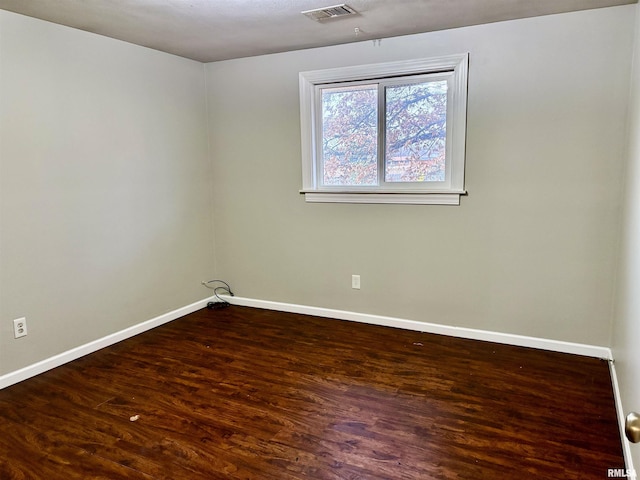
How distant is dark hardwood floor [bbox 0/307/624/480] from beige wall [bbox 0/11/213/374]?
39 cm

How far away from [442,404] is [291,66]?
283cm

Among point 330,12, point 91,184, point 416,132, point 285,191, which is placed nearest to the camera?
point 330,12

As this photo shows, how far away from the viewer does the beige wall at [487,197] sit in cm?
279

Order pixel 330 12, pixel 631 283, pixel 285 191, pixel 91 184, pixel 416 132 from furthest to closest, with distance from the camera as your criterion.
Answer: pixel 285 191 < pixel 416 132 < pixel 91 184 < pixel 330 12 < pixel 631 283

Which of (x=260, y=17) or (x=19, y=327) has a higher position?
(x=260, y=17)

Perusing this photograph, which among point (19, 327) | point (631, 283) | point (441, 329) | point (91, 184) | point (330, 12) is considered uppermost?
point (330, 12)

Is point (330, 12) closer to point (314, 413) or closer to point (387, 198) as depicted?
point (387, 198)

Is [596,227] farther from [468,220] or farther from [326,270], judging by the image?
[326,270]

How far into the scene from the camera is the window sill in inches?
128

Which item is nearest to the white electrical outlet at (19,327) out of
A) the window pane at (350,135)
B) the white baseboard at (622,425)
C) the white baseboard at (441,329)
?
the white baseboard at (441,329)

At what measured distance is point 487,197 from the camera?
3123 mm

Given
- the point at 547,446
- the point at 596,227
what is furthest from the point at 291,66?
the point at 547,446

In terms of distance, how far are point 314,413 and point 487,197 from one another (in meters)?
1.92

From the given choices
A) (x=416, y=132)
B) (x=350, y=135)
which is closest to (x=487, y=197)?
(x=416, y=132)
